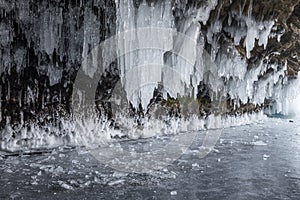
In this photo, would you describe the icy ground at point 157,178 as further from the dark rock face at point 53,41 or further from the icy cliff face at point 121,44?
the icy cliff face at point 121,44

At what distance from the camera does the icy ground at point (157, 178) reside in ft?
22.1

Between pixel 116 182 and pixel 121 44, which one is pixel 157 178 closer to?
pixel 116 182

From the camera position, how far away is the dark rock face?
9.97m

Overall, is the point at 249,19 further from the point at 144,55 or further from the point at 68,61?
the point at 68,61

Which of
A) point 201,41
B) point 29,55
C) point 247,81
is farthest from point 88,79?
point 247,81

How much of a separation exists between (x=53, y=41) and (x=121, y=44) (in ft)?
6.45

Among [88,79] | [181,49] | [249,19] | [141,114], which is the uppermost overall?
[249,19]

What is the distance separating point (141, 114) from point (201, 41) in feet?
12.3

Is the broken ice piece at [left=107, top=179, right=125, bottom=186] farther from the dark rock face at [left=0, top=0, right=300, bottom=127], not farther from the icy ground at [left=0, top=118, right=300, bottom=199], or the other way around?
the dark rock face at [left=0, top=0, right=300, bottom=127]

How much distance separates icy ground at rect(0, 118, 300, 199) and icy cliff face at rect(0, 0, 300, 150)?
2.18 meters

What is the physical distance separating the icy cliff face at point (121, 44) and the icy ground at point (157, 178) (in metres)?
2.18

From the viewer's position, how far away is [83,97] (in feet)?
42.7

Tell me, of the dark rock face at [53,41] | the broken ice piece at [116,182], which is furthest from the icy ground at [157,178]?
the dark rock face at [53,41]

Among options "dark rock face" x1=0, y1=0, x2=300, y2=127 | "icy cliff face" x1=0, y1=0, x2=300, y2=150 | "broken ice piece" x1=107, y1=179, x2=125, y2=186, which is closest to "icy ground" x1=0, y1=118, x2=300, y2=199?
"broken ice piece" x1=107, y1=179, x2=125, y2=186
